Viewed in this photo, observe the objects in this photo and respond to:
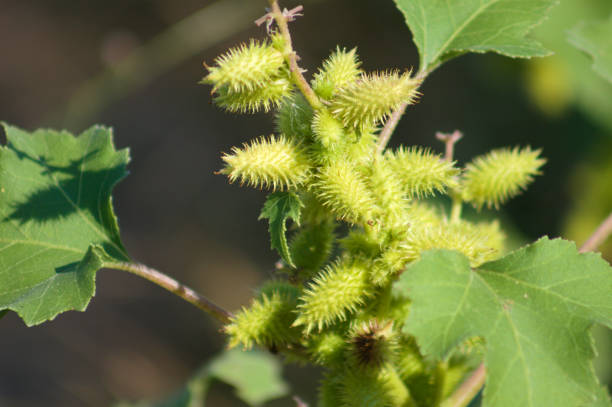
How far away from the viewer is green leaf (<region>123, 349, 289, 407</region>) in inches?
101

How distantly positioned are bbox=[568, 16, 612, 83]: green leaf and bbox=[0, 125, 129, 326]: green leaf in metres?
1.47

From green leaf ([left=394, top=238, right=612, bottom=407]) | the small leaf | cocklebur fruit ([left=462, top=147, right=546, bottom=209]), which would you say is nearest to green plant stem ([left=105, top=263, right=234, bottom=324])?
green leaf ([left=394, top=238, right=612, bottom=407])

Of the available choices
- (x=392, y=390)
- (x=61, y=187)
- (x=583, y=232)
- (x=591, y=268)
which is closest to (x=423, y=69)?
(x=591, y=268)

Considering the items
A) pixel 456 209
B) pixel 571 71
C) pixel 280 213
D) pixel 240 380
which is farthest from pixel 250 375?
pixel 571 71

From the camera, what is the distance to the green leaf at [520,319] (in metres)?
1.22

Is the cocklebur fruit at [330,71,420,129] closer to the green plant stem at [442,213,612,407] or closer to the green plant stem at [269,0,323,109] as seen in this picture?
the green plant stem at [269,0,323,109]

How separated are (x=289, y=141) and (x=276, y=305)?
0.39m

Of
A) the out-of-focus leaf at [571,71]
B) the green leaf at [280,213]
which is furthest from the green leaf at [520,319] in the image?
the out-of-focus leaf at [571,71]

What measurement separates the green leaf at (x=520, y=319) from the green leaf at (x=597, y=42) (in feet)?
3.16

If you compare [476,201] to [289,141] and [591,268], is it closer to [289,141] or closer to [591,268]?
[591,268]

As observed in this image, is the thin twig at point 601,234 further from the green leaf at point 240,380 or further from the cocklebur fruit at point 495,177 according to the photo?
the green leaf at point 240,380

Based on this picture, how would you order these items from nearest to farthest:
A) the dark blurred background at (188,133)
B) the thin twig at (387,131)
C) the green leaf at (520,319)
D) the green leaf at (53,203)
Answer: the green leaf at (520,319)
the thin twig at (387,131)
the green leaf at (53,203)
the dark blurred background at (188,133)

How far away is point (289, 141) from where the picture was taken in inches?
53.7

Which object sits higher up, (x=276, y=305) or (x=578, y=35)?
(x=578, y=35)
